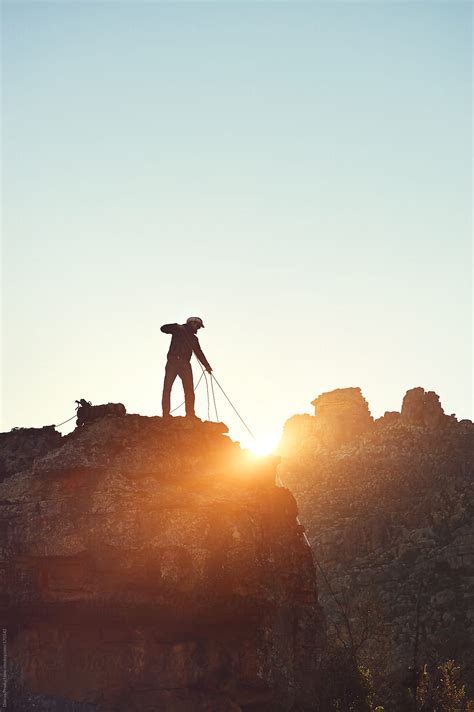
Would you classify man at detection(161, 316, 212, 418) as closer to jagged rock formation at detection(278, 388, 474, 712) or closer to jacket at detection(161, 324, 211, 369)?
jacket at detection(161, 324, 211, 369)

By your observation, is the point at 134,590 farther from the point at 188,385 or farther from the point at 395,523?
the point at 395,523

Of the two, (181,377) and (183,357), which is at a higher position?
(183,357)

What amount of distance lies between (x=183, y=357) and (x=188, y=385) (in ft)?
2.25

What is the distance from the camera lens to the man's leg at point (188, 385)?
16.9 meters

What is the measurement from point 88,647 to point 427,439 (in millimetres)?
61140

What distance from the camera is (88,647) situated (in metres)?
13.8

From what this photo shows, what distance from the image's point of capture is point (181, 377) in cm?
A: 1706

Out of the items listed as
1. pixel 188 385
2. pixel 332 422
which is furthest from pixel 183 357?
pixel 332 422

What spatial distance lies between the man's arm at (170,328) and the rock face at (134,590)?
336 cm

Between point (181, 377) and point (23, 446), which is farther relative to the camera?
point (181, 377)

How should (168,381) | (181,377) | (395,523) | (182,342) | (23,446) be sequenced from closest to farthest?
(23,446), (168,381), (181,377), (182,342), (395,523)

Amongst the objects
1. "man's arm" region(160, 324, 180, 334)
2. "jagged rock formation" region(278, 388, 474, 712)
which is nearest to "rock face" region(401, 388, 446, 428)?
"jagged rock formation" region(278, 388, 474, 712)

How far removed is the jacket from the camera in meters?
17.1

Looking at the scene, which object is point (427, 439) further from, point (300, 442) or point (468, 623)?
point (468, 623)
